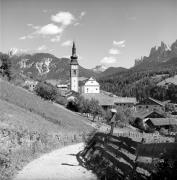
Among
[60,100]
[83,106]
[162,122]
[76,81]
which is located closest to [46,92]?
[60,100]

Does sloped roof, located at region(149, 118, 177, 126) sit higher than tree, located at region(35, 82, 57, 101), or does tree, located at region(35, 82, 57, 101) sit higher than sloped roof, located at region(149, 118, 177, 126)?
tree, located at region(35, 82, 57, 101)

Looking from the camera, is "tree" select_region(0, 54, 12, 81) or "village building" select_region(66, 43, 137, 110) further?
"village building" select_region(66, 43, 137, 110)

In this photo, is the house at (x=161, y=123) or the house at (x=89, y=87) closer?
the house at (x=161, y=123)

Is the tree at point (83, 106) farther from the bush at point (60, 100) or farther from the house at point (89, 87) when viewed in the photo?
the house at point (89, 87)

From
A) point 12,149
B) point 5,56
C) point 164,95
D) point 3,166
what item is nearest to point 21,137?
point 12,149

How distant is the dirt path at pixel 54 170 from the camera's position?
15.8m

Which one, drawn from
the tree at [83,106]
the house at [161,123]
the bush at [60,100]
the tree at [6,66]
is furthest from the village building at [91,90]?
the tree at [6,66]

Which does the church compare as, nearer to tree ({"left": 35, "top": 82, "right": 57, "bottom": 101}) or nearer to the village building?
the village building

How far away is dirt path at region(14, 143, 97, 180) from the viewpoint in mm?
15758

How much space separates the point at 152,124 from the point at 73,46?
82513 mm

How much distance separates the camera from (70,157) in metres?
22.8

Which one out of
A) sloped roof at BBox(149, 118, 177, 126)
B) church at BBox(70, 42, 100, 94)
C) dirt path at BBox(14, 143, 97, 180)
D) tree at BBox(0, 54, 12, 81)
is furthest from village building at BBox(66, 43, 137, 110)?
dirt path at BBox(14, 143, 97, 180)

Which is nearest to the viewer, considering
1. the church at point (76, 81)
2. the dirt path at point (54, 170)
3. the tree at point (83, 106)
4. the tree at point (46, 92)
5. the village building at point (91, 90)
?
the dirt path at point (54, 170)

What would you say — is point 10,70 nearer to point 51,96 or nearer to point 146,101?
point 51,96
